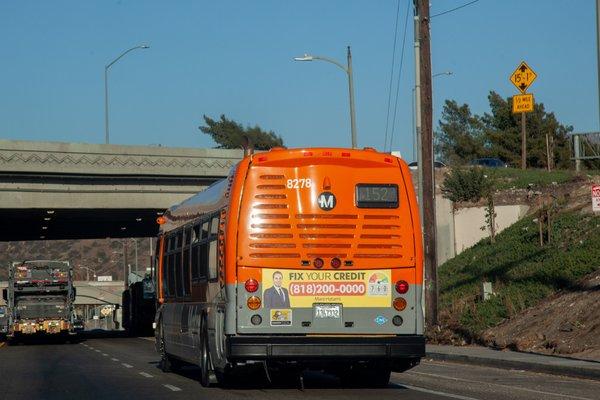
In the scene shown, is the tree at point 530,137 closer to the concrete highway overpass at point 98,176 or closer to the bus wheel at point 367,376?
the concrete highway overpass at point 98,176

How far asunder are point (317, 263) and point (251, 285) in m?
1.01

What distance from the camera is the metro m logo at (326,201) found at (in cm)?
1706

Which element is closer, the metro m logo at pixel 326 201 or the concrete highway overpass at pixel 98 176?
the metro m logo at pixel 326 201

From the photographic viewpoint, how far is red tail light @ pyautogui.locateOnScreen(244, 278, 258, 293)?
1670 centimetres

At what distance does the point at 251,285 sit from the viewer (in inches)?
658

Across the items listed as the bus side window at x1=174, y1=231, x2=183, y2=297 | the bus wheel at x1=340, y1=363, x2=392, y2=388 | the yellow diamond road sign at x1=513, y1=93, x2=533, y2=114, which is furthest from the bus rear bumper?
the yellow diamond road sign at x1=513, y1=93, x2=533, y2=114

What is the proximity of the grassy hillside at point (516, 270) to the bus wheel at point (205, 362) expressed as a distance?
45.2ft

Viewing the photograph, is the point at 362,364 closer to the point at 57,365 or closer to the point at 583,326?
the point at 583,326

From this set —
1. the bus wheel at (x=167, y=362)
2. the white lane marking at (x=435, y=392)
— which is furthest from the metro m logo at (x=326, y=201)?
the bus wheel at (x=167, y=362)

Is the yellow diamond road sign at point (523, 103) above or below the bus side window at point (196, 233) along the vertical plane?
above

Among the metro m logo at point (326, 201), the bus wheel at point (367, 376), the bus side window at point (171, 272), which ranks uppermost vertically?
the metro m logo at point (326, 201)

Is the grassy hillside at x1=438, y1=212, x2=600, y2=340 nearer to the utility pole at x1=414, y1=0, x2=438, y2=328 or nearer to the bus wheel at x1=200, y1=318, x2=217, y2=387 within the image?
the utility pole at x1=414, y1=0, x2=438, y2=328

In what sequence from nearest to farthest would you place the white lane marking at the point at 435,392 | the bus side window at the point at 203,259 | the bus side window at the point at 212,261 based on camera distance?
1. the white lane marking at the point at 435,392
2. the bus side window at the point at 212,261
3. the bus side window at the point at 203,259

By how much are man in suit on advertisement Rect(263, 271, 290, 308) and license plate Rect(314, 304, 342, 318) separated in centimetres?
45
